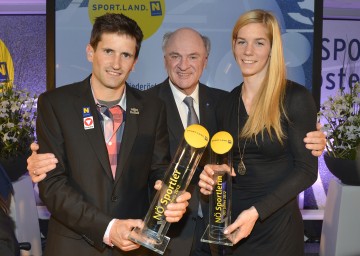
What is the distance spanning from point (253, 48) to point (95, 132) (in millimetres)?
811

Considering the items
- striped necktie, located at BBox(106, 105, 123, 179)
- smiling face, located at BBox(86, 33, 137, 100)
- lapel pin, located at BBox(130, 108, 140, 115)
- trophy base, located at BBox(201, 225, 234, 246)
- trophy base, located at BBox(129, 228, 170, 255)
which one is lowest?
trophy base, located at BBox(201, 225, 234, 246)

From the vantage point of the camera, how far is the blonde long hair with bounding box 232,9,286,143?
2.38 meters

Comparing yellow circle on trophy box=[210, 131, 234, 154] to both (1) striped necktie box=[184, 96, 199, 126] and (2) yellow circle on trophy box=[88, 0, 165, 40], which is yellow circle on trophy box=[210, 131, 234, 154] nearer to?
(1) striped necktie box=[184, 96, 199, 126]

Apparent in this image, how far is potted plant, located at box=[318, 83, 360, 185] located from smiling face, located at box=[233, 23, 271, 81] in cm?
164

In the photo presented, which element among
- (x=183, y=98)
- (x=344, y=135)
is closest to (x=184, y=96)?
(x=183, y=98)

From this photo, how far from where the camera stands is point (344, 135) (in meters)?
3.95

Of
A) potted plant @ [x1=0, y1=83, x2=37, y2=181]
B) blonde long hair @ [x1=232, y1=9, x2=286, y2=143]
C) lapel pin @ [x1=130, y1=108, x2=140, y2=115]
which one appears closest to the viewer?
lapel pin @ [x1=130, y1=108, x2=140, y2=115]

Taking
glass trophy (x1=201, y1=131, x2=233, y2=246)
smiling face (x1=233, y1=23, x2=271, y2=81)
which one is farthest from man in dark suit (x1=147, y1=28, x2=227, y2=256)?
glass trophy (x1=201, y1=131, x2=233, y2=246)

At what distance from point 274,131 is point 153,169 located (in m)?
0.56

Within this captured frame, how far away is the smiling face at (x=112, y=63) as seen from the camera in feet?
7.22

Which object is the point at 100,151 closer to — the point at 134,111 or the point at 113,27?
the point at 134,111

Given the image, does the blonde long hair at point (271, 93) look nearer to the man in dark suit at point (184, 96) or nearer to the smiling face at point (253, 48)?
the smiling face at point (253, 48)

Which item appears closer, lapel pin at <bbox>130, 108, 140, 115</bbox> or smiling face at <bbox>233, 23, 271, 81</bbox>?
lapel pin at <bbox>130, 108, 140, 115</bbox>

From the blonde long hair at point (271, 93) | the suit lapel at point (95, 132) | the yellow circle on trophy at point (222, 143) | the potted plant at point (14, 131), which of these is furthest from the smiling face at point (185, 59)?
the potted plant at point (14, 131)
